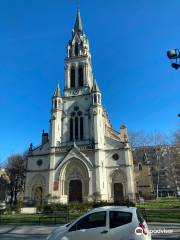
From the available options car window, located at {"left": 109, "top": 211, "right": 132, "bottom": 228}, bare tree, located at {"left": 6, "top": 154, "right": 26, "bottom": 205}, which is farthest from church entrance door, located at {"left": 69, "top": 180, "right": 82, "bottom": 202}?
car window, located at {"left": 109, "top": 211, "right": 132, "bottom": 228}

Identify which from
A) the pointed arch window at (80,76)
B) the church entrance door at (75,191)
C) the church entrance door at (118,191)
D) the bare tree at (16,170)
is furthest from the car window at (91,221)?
the bare tree at (16,170)

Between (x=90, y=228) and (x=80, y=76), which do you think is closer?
(x=90, y=228)

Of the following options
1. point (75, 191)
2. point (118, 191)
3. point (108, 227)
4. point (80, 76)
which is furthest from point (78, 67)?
point (108, 227)

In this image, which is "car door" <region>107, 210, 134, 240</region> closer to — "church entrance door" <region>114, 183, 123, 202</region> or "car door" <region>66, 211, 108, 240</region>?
"car door" <region>66, 211, 108, 240</region>

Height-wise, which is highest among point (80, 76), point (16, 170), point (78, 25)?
point (78, 25)

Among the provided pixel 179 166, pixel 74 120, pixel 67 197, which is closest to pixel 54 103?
pixel 74 120

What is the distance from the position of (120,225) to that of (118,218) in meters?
0.24

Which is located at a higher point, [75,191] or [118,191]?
[75,191]

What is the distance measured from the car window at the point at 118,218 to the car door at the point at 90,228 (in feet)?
0.68

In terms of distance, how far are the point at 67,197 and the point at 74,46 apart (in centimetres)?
3153

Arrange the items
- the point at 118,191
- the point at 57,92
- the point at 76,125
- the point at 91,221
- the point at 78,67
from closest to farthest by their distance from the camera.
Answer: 1. the point at 91,221
2. the point at 118,191
3. the point at 76,125
4. the point at 57,92
5. the point at 78,67

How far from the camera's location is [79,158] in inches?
1549

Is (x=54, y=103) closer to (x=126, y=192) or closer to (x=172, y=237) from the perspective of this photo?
(x=126, y=192)

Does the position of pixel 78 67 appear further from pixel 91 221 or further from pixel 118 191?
pixel 91 221
